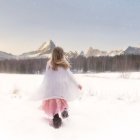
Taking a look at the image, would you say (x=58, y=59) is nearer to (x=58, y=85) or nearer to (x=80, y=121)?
(x=58, y=85)

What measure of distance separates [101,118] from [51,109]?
1.39 meters

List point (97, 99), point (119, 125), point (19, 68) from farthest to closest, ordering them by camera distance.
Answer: point (19, 68) < point (97, 99) < point (119, 125)

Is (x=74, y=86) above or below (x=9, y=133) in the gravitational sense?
above

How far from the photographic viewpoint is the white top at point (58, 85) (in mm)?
9227

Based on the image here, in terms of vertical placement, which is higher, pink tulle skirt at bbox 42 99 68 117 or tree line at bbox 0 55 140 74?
tree line at bbox 0 55 140 74

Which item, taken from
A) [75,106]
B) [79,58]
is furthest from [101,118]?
[79,58]

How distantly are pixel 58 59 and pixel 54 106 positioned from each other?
1.09 m

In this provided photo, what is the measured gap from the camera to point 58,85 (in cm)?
923

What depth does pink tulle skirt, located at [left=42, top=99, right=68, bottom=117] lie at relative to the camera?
9.11 metres

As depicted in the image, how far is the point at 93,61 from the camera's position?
113750 millimetres

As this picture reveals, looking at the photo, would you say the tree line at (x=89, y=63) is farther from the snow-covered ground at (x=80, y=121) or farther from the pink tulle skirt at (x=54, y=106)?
the pink tulle skirt at (x=54, y=106)

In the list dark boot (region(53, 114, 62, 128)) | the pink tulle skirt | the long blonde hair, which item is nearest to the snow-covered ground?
dark boot (region(53, 114, 62, 128))

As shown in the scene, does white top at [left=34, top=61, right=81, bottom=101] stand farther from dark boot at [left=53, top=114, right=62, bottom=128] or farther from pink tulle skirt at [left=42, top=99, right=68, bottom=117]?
dark boot at [left=53, top=114, right=62, bottom=128]

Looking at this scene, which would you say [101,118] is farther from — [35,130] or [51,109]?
[35,130]
